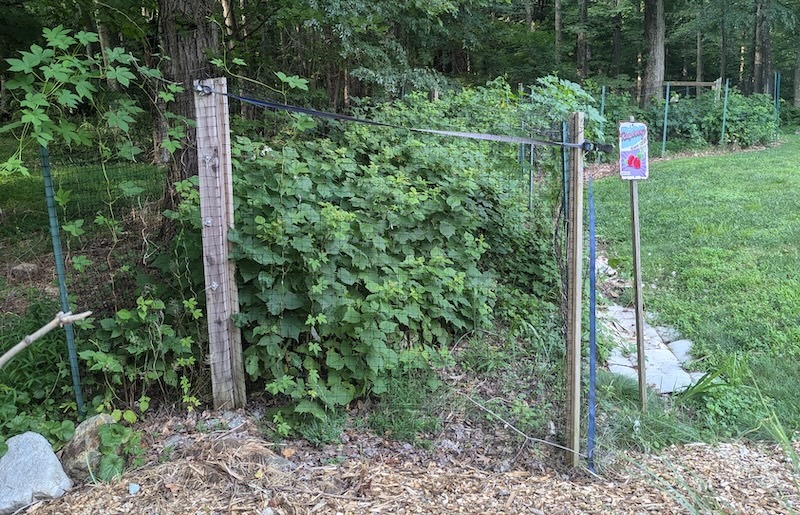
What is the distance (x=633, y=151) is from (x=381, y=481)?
2166 mm

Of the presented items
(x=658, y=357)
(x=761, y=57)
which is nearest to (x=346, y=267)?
(x=658, y=357)

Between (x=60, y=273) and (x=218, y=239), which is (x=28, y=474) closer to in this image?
(x=60, y=273)

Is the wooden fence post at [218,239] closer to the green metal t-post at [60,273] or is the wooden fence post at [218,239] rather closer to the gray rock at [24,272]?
the green metal t-post at [60,273]

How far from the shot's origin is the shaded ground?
2.58m

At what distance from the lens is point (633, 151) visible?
3.29m

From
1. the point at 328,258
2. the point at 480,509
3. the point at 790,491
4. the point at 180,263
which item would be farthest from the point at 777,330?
the point at 180,263

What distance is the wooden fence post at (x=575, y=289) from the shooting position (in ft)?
9.61

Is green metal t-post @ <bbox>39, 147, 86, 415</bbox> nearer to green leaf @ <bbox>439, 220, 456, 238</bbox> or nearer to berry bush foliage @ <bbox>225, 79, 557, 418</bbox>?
berry bush foliage @ <bbox>225, 79, 557, 418</bbox>

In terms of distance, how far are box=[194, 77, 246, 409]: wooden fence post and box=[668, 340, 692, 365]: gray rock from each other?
10.1 feet

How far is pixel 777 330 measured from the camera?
453cm

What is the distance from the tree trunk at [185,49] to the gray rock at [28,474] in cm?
191

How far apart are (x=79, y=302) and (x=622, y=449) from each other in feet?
10.8

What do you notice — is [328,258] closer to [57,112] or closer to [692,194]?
[57,112]

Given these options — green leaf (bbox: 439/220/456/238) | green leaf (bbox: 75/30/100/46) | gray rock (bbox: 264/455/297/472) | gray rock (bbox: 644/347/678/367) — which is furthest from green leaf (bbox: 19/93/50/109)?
gray rock (bbox: 644/347/678/367)
